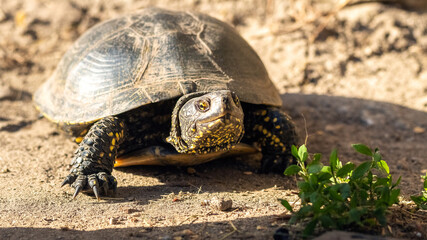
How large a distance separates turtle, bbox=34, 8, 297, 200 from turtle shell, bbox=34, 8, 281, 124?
10mm

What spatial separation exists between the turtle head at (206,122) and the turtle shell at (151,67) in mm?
228

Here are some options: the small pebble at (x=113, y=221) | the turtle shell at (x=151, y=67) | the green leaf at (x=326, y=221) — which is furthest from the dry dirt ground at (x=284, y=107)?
the turtle shell at (x=151, y=67)

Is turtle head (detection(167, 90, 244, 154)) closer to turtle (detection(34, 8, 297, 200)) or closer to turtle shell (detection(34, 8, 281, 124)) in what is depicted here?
turtle (detection(34, 8, 297, 200))

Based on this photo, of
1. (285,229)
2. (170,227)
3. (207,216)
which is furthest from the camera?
(207,216)

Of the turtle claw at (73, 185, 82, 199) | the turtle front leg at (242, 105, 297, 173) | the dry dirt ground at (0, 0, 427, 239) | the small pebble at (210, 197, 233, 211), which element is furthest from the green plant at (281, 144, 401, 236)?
the turtle claw at (73, 185, 82, 199)

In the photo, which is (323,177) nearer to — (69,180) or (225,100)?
(225,100)

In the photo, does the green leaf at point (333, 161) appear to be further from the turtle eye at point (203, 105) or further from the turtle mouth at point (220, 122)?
the turtle eye at point (203, 105)

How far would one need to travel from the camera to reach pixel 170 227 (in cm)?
257

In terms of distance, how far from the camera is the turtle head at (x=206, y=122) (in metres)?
3.05

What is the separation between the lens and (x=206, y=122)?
310 cm

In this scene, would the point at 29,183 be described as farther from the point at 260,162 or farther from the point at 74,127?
the point at 260,162

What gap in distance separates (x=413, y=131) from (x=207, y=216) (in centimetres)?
328

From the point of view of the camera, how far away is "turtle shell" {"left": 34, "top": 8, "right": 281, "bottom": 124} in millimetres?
3562

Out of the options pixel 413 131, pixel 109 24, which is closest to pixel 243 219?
pixel 109 24
